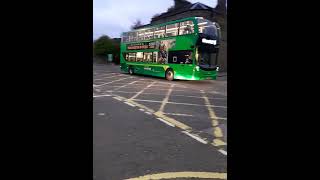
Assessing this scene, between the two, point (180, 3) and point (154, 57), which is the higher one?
point (180, 3)

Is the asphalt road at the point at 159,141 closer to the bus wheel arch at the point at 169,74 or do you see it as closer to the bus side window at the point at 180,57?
the bus side window at the point at 180,57

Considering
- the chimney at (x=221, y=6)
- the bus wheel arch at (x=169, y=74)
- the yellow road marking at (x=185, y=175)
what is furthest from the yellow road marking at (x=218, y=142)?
the chimney at (x=221, y=6)

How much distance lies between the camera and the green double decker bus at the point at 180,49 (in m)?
18.1

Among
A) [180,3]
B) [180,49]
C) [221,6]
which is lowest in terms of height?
[180,49]

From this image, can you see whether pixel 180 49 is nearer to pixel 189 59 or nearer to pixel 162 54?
pixel 189 59

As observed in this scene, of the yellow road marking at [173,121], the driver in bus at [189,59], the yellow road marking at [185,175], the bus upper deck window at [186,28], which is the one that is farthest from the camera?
the driver in bus at [189,59]

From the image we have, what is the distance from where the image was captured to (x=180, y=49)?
19.2m

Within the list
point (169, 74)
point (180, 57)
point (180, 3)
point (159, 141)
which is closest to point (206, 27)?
point (180, 57)

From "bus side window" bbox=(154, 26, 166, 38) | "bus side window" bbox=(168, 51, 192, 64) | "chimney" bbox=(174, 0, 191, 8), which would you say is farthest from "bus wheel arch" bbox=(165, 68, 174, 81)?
"chimney" bbox=(174, 0, 191, 8)

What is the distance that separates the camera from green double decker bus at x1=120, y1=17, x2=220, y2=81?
18.1 meters


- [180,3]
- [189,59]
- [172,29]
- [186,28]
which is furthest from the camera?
[180,3]
